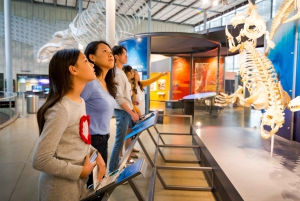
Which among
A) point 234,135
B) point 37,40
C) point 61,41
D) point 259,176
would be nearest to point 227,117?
point 234,135

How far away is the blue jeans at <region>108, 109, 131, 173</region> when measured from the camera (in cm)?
238

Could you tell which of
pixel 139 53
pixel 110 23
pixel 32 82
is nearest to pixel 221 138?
pixel 110 23

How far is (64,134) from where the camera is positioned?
1.10 m

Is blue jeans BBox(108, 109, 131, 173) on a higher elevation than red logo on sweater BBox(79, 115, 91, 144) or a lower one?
lower

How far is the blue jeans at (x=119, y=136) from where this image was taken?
7.80ft

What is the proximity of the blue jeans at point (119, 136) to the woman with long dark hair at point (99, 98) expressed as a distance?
501 millimetres

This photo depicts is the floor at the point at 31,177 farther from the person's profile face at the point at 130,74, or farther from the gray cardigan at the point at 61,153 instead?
the gray cardigan at the point at 61,153

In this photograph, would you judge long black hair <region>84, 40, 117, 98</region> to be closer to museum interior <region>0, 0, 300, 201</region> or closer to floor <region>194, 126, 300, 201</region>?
museum interior <region>0, 0, 300, 201</region>

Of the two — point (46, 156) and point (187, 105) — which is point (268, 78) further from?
point (187, 105)

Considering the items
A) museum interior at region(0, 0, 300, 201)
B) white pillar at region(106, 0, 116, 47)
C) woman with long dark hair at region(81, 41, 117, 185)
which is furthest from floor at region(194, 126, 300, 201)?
white pillar at region(106, 0, 116, 47)

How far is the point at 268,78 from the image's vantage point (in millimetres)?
3055

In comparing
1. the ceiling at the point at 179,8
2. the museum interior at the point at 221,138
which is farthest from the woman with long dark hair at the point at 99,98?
the ceiling at the point at 179,8

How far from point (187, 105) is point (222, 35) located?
3.12 m

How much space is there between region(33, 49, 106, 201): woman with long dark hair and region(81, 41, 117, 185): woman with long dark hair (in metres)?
0.43
